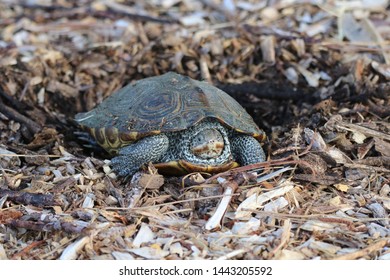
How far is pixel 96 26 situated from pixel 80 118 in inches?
88.8

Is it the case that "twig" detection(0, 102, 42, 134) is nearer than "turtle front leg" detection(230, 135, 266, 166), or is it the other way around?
"turtle front leg" detection(230, 135, 266, 166)

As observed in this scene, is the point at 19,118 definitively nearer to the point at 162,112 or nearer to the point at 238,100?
the point at 162,112

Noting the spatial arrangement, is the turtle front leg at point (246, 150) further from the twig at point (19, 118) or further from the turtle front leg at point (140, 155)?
the twig at point (19, 118)

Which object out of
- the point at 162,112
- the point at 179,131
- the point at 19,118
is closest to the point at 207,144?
the point at 179,131

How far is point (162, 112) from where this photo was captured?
14.6 ft

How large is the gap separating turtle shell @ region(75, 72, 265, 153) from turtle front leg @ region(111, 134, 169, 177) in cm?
7

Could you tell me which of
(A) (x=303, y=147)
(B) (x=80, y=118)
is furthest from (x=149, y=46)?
(A) (x=303, y=147)

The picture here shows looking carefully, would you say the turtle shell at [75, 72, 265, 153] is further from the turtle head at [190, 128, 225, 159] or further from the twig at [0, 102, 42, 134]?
the twig at [0, 102, 42, 134]

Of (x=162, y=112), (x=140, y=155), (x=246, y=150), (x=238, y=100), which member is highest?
(x=162, y=112)

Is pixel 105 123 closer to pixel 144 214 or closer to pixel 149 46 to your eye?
pixel 144 214

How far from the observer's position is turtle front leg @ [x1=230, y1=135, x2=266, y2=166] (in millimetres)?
4496

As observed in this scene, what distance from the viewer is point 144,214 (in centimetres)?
367

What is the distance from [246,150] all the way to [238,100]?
1.29m

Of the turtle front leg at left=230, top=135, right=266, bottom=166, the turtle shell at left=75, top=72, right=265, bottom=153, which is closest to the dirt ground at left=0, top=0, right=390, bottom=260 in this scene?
the turtle front leg at left=230, top=135, right=266, bottom=166
